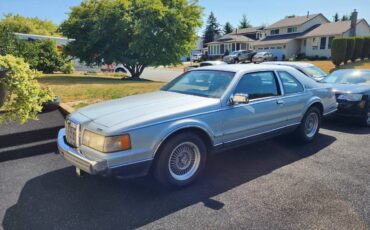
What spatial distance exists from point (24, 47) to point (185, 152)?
12.5 metres

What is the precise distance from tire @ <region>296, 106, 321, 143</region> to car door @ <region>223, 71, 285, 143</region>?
0.66 meters

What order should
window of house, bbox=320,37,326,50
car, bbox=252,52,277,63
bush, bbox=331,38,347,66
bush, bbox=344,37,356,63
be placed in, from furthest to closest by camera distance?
window of house, bbox=320,37,326,50, car, bbox=252,52,277,63, bush, bbox=344,37,356,63, bush, bbox=331,38,347,66

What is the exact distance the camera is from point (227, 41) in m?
53.6

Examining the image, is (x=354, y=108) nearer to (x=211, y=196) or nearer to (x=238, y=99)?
(x=238, y=99)

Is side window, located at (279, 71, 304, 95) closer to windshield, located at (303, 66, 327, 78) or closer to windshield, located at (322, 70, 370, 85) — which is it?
windshield, located at (322, 70, 370, 85)

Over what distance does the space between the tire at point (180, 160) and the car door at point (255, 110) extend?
48 centimetres

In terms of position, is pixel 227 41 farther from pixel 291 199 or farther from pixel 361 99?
pixel 291 199

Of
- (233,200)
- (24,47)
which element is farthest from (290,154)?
(24,47)

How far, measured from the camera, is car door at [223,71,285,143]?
4139mm

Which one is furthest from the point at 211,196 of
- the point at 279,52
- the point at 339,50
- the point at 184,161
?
the point at 279,52

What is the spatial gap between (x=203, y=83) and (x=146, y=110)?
127cm

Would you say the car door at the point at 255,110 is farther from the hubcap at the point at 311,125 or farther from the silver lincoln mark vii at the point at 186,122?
the hubcap at the point at 311,125

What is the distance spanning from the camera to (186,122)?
364 cm

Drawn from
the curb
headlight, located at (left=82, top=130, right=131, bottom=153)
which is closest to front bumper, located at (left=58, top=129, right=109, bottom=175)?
headlight, located at (left=82, top=130, right=131, bottom=153)
